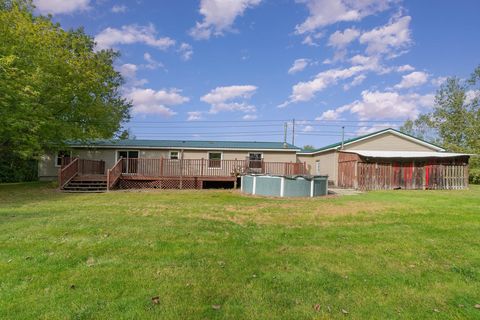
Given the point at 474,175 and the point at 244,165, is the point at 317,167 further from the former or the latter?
the point at 474,175

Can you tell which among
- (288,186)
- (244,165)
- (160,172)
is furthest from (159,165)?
(288,186)

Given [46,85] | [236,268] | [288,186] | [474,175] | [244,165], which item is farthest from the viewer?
[474,175]

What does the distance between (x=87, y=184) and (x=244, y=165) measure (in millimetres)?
8836

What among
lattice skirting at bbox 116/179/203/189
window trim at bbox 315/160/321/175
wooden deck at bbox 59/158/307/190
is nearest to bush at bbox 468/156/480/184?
window trim at bbox 315/160/321/175

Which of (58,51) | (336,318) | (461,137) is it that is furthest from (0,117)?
(461,137)

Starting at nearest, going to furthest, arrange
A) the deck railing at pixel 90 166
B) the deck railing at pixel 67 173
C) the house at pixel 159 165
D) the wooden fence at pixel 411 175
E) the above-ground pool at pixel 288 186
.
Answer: the above-ground pool at pixel 288 186
the deck railing at pixel 67 173
the house at pixel 159 165
the deck railing at pixel 90 166
the wooden fence at pixel 411 175

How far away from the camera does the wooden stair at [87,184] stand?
14188 mm

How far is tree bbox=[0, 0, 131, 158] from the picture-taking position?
12.3 meters

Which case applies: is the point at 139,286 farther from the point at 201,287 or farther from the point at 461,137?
the point at 461,137

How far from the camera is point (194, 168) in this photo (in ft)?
58.7

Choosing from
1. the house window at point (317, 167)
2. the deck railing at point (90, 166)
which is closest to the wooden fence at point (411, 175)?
the house window at point (317, 167)

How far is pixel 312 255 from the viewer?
4.34 metres

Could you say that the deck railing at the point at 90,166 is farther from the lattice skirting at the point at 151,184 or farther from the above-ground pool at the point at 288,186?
the above-ground pool at the point at 288,186

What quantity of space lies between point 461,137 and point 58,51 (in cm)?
3889
